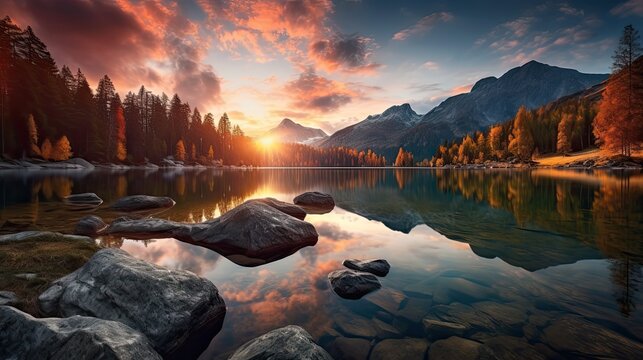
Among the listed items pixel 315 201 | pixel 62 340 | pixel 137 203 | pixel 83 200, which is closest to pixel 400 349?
pixel 62 340

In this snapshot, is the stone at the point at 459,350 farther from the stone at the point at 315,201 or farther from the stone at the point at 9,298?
the stone at the point at 315,201

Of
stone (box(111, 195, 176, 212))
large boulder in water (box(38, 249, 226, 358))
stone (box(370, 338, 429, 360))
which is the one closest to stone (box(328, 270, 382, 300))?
stone (box(370, 338, 429, 360))

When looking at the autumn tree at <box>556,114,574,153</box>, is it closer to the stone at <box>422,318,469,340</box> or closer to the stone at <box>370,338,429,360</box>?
the stone at <box>422,318,469,340</box>

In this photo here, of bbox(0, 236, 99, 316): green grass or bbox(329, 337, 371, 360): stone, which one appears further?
bbox(0, 236, 99, 316): green grass

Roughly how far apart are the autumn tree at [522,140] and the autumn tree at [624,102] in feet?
128

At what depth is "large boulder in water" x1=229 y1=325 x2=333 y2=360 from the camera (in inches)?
149

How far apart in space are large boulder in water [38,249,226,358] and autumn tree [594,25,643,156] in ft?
252

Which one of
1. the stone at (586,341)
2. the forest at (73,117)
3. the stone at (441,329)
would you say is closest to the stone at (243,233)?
the stone at (441,329)

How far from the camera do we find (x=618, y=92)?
52719mm

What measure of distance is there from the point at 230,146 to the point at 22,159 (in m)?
81.9

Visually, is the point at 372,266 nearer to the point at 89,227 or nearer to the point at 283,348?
the point at 283,348

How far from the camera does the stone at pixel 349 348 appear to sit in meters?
4.54

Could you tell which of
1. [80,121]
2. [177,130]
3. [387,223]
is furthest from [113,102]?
[387,223]

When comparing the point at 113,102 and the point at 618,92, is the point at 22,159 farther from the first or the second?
the point at 618,92
